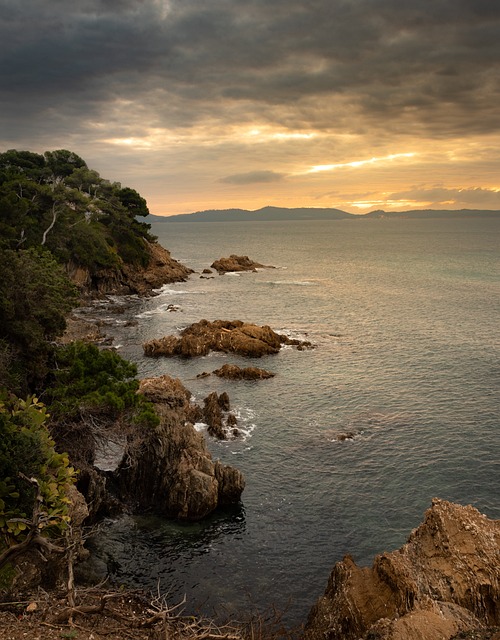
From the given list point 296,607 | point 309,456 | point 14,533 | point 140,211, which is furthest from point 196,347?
point 140,211

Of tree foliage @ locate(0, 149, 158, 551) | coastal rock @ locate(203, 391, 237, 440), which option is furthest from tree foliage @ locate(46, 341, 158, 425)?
coastal rock @ locate(203, 391, 237, 440)

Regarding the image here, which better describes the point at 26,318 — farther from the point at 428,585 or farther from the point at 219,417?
the point at 428,585

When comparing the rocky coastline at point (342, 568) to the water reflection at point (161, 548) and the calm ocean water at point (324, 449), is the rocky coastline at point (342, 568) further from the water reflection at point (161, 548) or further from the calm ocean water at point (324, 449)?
the calm ocean water at point (324, 449)

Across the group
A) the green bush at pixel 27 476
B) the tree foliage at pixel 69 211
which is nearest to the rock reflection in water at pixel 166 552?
the green bush at pixel 27 476

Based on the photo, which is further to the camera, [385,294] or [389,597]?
[385,294]

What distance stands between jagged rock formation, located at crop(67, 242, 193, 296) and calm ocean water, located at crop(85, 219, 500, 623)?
1111 centimetres

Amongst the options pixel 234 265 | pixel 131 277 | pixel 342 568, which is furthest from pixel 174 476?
pixel 234 265

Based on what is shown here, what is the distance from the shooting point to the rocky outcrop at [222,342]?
64.2 metres

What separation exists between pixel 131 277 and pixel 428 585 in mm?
98272

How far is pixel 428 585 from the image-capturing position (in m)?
18.6

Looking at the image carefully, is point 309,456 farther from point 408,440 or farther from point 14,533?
point 14,533

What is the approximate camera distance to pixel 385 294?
361 ft

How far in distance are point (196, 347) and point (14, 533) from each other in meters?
47.2

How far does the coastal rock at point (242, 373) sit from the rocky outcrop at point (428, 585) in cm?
3599
